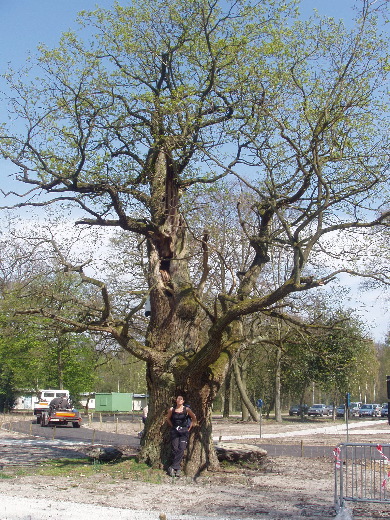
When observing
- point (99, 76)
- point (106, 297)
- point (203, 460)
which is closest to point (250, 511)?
point (203, 460)

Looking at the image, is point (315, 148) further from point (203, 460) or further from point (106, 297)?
point (203, 460)

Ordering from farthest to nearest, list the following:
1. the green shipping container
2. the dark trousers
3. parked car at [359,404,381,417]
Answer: parked car at [359,404,381,417]
the green shipping container
the dark trousers

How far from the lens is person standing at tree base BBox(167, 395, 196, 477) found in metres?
13.3

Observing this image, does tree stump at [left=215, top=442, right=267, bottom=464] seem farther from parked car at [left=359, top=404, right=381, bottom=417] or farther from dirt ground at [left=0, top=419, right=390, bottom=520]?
parked car at [left=359, top=404, right=381, bottom=417]

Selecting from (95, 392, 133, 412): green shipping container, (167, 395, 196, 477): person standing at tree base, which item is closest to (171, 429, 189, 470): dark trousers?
(167, 395, 196, 477): person standing at tree base

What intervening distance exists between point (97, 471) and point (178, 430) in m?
2.05

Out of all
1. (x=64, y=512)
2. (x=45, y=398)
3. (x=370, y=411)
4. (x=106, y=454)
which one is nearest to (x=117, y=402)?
(x=45, y=398)

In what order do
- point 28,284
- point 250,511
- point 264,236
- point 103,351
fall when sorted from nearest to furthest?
point 250,511 < point 28,284 < point 264,236 < point 103,351

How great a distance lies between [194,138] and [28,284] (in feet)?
16.7

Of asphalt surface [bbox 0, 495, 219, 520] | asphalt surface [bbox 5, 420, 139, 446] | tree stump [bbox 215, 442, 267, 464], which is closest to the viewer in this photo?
asphalt surface [bbox 0, 495, 219, 520]

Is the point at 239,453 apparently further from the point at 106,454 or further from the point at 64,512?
the point at 64,512

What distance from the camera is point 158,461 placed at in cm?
1392

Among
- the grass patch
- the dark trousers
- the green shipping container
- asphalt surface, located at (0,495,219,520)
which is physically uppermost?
the dark trousers

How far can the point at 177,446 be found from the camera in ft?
43.7
